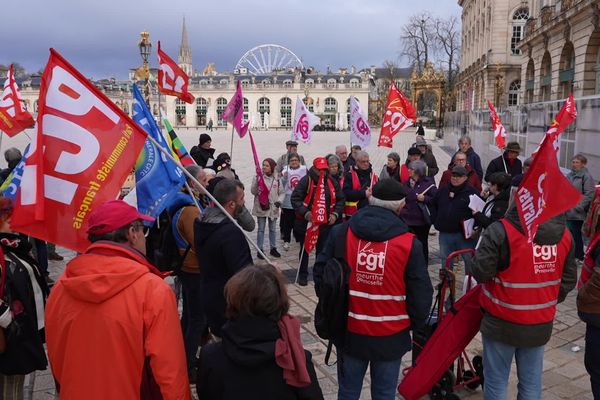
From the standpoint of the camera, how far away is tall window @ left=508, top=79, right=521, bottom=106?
1703 inches

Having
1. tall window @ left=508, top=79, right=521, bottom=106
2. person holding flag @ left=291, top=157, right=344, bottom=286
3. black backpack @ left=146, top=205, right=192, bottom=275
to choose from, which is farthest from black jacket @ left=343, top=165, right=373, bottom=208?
tall window @ left=508, top=79, right=521, bottom=106

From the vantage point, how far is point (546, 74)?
29438 mm

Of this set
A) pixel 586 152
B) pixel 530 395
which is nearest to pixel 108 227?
pixel 530 395

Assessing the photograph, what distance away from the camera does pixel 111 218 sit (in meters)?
2.41

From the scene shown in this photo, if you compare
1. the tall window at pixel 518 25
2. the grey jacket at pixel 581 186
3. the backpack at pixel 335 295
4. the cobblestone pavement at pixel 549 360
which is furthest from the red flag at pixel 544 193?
the tall window at pixel 518 25

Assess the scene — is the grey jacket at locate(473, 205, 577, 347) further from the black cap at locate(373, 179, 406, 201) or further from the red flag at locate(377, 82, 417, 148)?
the red flag at locate(377, 82, 417, 148)

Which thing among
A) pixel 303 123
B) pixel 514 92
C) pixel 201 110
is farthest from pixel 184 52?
pixel 303 123

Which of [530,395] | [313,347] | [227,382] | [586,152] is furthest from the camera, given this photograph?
[586,152]

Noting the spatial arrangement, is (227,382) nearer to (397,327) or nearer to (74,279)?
(74,279)

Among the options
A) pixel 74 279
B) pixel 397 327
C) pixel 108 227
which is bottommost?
pixel 397 327

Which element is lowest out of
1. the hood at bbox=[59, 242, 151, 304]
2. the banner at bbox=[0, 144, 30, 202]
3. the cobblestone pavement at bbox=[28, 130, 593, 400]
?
the cobblestone pavement at bbox=[28, 130, 593, 400]

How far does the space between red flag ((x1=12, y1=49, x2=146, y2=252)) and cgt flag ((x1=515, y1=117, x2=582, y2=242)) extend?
2.41 metres

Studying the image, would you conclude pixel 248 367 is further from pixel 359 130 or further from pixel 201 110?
pixel 201 110

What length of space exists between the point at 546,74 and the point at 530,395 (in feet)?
98.3
